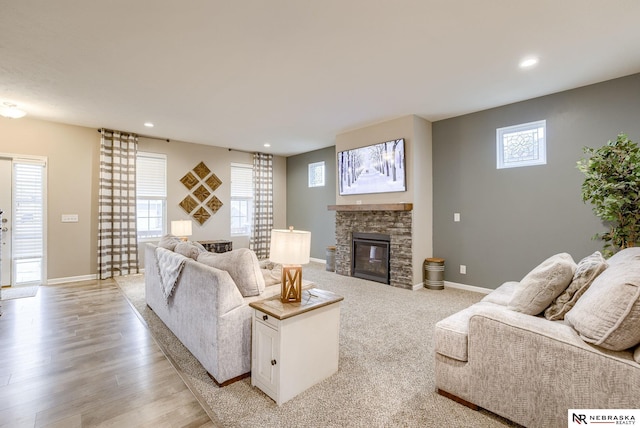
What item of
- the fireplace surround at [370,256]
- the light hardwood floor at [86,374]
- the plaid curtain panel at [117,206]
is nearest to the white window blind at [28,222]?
the plaid curtain panel at [117,206]

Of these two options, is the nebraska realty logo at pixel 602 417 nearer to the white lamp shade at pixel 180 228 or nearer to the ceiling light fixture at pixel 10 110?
the white lamp shade at pixel 180 228

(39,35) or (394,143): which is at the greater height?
(39,35)

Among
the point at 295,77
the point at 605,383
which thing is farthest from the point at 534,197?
the point at 295,77

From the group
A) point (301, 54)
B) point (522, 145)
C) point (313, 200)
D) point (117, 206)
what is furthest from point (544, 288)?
point (117, 206)

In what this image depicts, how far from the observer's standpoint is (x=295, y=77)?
3.23 metres

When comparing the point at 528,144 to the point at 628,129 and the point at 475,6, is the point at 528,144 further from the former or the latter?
the point at 475,6

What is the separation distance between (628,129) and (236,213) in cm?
669

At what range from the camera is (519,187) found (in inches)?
→ 155

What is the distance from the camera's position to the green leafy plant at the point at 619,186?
275cm

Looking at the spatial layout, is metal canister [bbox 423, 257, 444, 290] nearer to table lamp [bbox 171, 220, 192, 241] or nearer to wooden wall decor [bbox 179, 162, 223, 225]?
table lamp [bbox 171, 220, 192, 241]

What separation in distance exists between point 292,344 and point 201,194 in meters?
5.31

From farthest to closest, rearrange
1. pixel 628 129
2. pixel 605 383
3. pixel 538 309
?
pixel 628 129, pixel 538 309, pixel 605 383

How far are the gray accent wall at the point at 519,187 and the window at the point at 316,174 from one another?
274 cm

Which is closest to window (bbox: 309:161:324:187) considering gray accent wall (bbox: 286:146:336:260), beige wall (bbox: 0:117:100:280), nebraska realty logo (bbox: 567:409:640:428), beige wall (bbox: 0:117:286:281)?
gray accent wall (bbox: 286:146:336:260)
